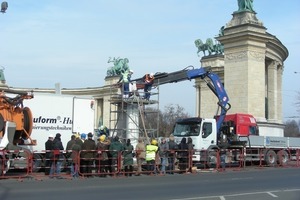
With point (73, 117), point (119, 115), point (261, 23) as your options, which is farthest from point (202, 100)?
point (73, 117)

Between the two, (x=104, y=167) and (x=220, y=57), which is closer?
(x=104, y=167)

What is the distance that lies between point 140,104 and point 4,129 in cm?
1206

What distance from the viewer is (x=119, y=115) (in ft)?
100

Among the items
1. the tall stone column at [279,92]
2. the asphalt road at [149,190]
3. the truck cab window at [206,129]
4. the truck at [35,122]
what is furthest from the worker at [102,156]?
the tall stone column at [279,92]

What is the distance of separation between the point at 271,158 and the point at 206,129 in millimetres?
5171

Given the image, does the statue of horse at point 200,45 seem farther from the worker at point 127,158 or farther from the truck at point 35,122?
the worker at point 127,158

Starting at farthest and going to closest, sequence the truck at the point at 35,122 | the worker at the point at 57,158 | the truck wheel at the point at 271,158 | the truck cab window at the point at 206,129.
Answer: the truck wheel at the point at 271,158
the truck cab window at the point at 206,129
the worker at the point at 57,158
the truck at the point at 35,122

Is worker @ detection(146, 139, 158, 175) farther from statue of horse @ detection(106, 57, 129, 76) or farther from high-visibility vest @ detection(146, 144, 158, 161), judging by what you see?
statue of horse @ detection(106, 57, 129, 76)

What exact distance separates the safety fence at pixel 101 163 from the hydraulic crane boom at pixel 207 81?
10.9 ft

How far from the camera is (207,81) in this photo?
2928cm

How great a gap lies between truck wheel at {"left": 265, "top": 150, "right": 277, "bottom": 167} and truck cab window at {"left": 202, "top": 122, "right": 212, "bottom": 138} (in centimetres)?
450

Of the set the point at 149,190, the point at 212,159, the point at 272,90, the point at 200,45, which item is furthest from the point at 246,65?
the point at 200,45

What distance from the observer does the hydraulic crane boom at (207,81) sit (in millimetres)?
28438

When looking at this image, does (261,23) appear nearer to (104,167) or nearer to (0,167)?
(104,167)
